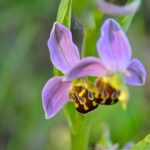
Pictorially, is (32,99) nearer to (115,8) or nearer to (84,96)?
(84,96)

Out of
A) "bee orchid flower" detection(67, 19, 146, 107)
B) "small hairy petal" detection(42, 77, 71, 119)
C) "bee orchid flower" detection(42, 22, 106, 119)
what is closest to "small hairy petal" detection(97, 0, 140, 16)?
"bee orchid flower" detection(67, 19, 146, 107)

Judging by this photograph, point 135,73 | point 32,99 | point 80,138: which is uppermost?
point 135,73

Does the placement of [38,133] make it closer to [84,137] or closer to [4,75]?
[4,75]

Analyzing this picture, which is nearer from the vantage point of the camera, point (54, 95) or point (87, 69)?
point (87, 69)

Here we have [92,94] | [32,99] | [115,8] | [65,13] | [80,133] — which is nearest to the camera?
[115,8]

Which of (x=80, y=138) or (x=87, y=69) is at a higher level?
(x=87, y=69)

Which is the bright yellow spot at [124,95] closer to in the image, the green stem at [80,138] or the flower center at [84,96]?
the flower center at [84,96]

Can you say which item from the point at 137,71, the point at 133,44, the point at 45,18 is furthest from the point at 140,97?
the point at 137,71

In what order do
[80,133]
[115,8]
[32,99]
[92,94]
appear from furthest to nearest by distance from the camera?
[32,99]
[80,133]
[92,94]
[115,8]

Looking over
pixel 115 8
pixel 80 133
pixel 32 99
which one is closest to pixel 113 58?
pixel 115 8
